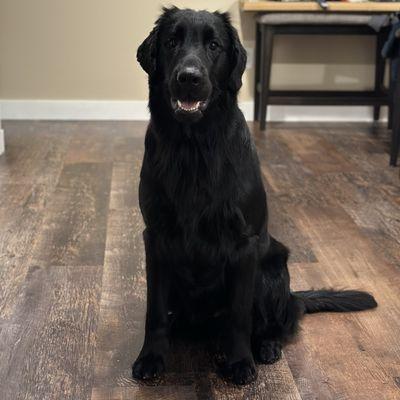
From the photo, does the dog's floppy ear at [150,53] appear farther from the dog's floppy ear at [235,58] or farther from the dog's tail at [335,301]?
the dog's tail at [335,301]

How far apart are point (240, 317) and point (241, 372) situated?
134 mm

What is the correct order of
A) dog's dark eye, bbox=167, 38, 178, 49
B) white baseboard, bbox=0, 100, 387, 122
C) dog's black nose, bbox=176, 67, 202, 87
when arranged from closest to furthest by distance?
1. dog's black nose, bbox=176, 67, 202, 87
2. dog's dark eye, bbox=167, 38, 178, 49
3. white baseboard, bbox=0, 100, 387, 122

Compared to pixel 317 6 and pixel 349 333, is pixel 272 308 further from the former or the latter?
pixel 317 6

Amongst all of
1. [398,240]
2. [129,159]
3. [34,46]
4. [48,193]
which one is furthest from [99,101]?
[398,240]

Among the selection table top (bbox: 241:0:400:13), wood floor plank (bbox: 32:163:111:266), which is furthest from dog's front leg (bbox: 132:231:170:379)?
table top (bbox: 241:0:400:13)

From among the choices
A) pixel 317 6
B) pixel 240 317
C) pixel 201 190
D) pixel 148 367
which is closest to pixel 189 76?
pixel 201 190

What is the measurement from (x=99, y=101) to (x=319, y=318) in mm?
3158

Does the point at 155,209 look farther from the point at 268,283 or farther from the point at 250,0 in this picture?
the point at 250,0

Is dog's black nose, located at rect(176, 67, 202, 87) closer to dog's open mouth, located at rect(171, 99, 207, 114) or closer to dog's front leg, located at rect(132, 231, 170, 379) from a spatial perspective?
dog's open mouth, located at rect(171, 99, 207, 114)

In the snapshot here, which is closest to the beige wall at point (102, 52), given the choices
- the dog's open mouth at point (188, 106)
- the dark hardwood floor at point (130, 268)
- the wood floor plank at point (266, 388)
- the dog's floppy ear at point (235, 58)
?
the dark hardwood floor at point (130, 268)

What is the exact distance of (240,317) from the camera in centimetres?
174

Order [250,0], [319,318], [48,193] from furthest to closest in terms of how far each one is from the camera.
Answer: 1. [250,0]
2. [48,193]
3. [319,318]

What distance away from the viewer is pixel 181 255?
168 cm

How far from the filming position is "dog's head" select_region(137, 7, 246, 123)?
1.56 metres
